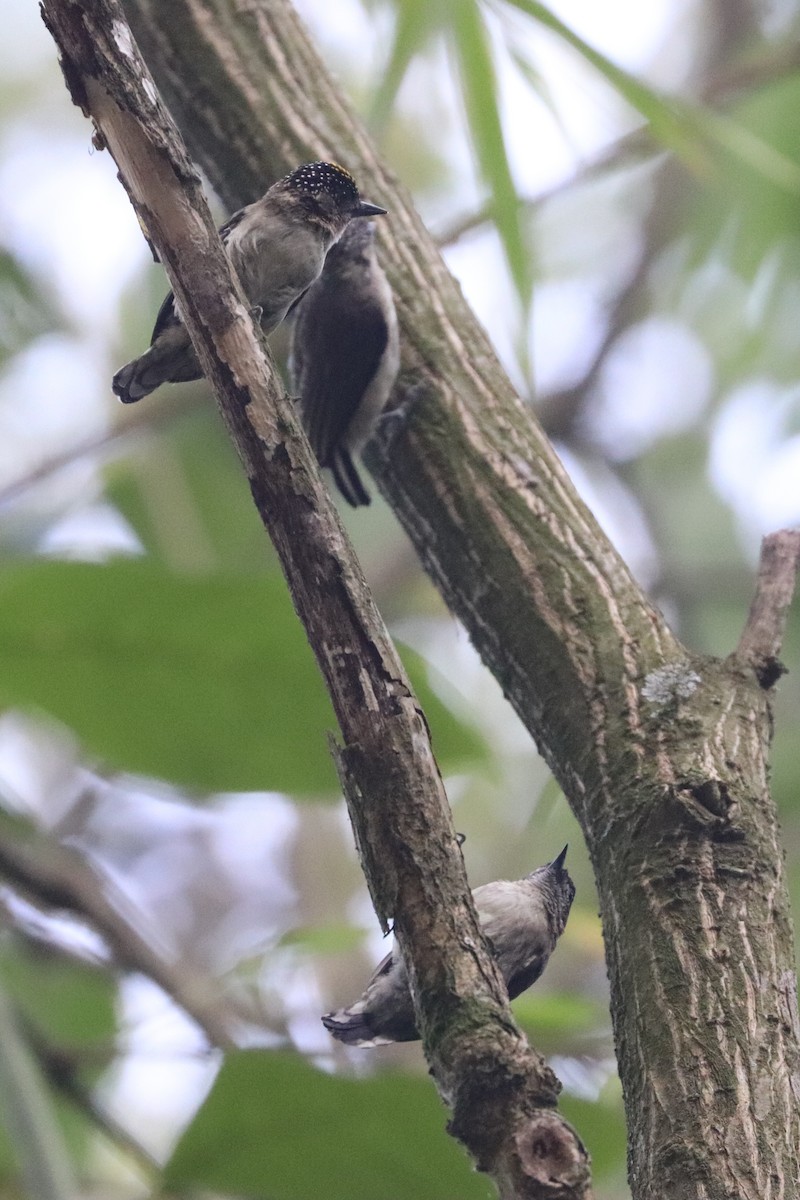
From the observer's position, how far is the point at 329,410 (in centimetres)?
338

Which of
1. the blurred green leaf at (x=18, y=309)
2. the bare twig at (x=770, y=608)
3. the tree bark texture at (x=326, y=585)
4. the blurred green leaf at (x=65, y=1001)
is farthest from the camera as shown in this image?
the blurred green leaf at (x=18, y=309)

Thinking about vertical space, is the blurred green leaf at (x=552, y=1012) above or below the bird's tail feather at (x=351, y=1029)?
above

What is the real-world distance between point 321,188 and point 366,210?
0.62ft

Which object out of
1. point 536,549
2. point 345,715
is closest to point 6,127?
point 536,549

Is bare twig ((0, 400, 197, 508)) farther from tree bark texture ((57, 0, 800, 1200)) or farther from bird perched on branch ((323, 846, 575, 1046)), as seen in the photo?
bird perched on branch ((323, 846, 575, 1046))

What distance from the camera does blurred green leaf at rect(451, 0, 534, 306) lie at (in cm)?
251

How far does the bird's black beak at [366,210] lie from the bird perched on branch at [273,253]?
0.03m

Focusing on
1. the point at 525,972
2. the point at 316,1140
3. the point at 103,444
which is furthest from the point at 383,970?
the point at 103,444

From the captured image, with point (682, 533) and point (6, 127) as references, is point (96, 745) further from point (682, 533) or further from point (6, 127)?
point (6, 127)

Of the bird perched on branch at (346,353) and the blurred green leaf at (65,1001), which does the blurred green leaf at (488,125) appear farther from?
the blurred green leaf at (65,1001)

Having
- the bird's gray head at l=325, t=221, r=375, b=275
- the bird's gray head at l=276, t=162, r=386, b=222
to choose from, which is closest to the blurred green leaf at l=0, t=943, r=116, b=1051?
the bird's gray head at l=325, t=221, r=375, b=275

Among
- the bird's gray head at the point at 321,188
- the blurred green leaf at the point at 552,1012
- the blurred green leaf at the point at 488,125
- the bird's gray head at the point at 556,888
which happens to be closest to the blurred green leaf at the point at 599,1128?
the blurred green leaf at the point at 552,1012

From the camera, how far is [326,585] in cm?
156

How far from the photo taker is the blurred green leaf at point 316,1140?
243cm
